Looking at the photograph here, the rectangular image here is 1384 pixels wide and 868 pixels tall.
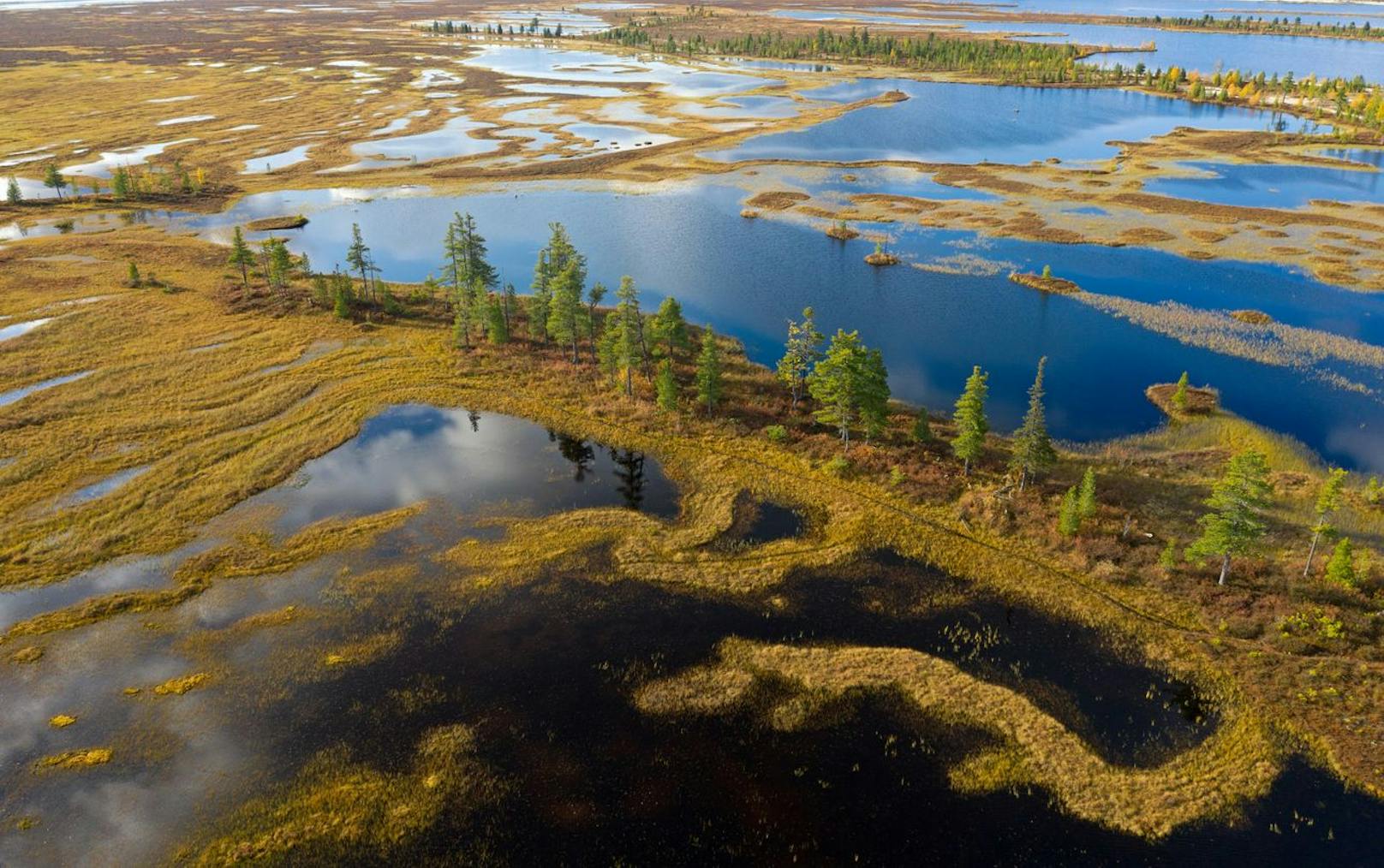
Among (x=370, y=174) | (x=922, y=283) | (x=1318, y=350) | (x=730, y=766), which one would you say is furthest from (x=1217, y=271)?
(x=370, y=174)

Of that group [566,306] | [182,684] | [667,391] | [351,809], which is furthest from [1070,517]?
[182,684]

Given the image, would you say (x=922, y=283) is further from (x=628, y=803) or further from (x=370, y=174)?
(x=370, y=174)

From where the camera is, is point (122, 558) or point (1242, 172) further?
point (1242, 172)

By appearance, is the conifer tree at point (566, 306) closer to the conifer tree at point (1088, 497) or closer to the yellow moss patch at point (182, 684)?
the yellow moss patch at point (182, 684)

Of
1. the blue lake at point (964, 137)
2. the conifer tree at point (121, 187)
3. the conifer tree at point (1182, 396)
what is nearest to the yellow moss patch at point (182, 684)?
the conifer tree at point (1182, 396)

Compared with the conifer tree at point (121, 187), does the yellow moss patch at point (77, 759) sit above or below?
below

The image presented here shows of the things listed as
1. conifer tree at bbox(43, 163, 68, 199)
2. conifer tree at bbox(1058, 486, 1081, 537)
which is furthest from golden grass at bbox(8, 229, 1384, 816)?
conifer tree at bbox(43, 163, 68, 199)

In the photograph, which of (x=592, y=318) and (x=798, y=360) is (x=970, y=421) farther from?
(x=592, y=318)
